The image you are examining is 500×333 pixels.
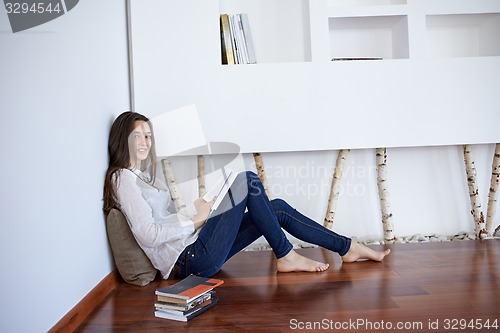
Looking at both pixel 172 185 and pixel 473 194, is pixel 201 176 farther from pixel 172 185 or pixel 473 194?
pixel 473 194

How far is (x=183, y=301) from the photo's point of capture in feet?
6.58

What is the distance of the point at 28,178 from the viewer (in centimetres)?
160

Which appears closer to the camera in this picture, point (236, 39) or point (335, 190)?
point (236, 39)

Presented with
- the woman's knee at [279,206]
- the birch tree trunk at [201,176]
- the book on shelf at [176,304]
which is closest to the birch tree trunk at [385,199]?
the woman's knee at [279,206]

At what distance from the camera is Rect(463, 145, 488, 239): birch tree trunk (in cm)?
343

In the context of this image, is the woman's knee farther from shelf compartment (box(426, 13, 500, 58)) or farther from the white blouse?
shelf compartment (box(426, 13, 500, 58))

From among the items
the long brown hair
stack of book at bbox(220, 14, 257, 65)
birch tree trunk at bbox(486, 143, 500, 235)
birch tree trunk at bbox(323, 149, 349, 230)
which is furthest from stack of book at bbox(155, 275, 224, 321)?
birch tree trunk at bbox(486, 143, 500, 235)

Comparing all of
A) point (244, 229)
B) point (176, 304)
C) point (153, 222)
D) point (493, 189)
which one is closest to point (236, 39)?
point (244, 229)

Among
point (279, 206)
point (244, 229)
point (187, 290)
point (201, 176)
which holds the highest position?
point (201, 176)

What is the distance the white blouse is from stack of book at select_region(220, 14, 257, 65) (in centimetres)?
→ 111

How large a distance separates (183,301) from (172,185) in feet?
5.00

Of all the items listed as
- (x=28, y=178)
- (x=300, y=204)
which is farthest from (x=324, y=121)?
(x=28, y=178)

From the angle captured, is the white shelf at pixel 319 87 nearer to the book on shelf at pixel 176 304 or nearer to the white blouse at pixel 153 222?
the white blouse at pixel 153 222

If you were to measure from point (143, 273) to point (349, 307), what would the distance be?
107cm
